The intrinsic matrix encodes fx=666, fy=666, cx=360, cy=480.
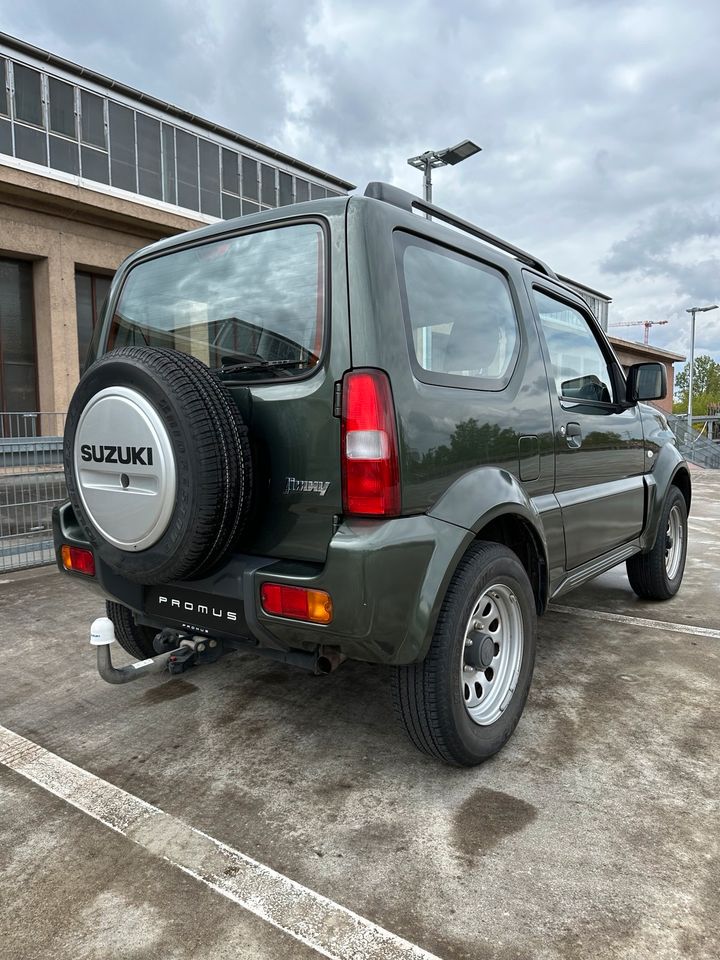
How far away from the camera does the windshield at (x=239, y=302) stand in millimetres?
2287

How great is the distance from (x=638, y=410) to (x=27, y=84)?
15787mm

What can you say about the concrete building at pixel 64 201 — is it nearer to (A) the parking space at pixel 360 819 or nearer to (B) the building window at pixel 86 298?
(B) the building window at pixel 86 298

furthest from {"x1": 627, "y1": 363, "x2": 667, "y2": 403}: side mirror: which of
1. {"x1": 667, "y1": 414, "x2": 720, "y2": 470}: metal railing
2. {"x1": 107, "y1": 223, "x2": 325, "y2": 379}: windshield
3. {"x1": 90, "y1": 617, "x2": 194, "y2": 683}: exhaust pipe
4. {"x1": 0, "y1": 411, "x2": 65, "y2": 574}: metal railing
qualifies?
{"x1": 667, "y1": 414, "x2": 720, "y2": 470}: metal railing

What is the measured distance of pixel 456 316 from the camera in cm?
260

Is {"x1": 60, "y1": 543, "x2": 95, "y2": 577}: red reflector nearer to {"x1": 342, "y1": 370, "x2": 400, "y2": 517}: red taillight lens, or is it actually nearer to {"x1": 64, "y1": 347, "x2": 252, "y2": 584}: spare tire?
{"x1": 64, "y1": 347, "x2": 252, "y2": 584}: spare tire

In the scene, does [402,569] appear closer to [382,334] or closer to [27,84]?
[382,334]

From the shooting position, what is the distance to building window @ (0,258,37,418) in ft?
45.9

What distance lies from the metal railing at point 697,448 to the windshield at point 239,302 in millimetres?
27324

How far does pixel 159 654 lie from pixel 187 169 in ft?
57.1

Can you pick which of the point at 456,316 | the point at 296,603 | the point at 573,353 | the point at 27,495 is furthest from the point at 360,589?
the point at 27,495

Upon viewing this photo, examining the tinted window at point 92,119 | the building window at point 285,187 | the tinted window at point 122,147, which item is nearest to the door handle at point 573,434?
the tinted window at point 122,147

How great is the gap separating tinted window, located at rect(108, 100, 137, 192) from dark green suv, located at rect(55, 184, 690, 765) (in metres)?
15.2

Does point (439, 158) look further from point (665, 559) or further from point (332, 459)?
point (332, 459)

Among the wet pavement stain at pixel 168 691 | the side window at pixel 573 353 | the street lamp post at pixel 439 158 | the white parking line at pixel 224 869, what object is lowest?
the white parking line at pixel 224 869
